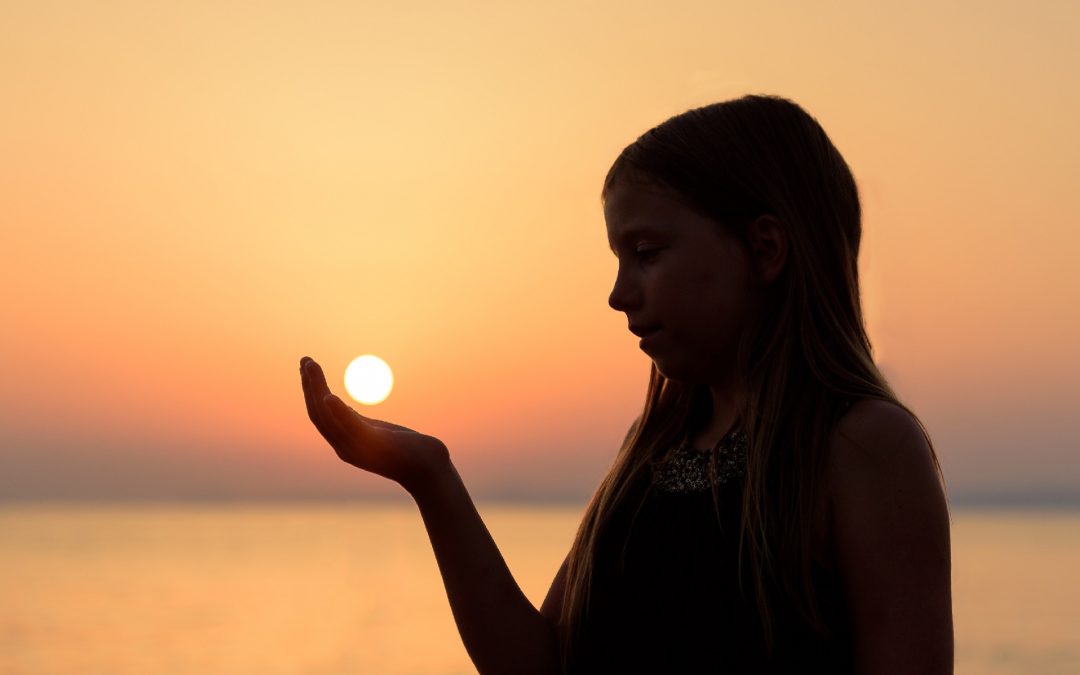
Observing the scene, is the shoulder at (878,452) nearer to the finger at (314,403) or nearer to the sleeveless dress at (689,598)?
the sleeveless dress at (689,598)

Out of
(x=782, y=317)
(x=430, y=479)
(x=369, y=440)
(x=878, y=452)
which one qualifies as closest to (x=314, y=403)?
(x=369, y=440)

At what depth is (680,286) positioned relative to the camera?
92.7 inches

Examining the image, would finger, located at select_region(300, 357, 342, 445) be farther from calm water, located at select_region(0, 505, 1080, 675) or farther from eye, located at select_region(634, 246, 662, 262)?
calm water, located at select_region(0, 505, 1080, 675)

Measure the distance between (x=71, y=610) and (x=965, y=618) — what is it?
21.2m

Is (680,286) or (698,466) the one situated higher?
(680,286)

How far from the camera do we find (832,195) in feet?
7.97

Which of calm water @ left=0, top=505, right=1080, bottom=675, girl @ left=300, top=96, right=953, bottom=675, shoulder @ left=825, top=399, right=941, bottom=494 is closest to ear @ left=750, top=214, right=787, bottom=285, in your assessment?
girl @ left=300, top=96, right=953, bottom=675

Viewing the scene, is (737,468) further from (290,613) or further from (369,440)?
(290,613)

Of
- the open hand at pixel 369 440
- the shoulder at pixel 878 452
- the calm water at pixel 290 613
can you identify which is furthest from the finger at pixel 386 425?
the calm water at pixel 290 613

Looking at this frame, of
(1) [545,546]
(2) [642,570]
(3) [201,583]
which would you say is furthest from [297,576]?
(2) [642,570]

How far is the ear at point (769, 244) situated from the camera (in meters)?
2.38

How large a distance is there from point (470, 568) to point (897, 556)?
94cm

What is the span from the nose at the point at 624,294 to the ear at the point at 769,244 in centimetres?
24

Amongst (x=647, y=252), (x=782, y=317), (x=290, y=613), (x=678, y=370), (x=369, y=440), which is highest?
(x=647, y=252)
